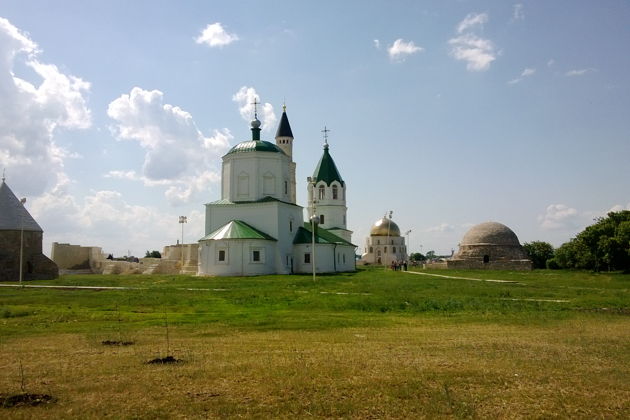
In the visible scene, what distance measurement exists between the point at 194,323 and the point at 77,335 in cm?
307

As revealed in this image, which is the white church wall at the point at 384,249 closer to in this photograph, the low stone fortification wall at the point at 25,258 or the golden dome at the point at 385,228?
the golden dome at the point at 385,228

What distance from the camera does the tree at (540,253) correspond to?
270ft

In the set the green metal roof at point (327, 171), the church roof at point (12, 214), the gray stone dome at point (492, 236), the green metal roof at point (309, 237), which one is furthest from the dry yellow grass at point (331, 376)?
the green metal roof at point (327, 171)

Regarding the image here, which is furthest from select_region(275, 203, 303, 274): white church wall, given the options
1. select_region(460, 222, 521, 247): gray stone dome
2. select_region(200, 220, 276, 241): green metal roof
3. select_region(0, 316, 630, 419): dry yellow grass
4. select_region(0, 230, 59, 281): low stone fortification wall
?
select_region(0, 316, 630, 419): dry yellow grass

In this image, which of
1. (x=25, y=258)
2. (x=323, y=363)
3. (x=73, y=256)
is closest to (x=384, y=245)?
(x=73, y=256)

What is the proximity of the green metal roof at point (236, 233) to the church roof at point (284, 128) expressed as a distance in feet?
60.6

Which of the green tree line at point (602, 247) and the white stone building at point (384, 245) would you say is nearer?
the green tree line at point (602, 247)

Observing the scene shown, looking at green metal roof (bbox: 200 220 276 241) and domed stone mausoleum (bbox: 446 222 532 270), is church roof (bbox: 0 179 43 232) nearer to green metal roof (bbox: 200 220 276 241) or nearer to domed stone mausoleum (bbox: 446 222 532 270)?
green metal roof (bbox: 200 220 276 241)

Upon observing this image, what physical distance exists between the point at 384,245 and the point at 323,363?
8576cm

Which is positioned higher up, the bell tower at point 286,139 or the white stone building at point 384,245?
the bell tower at point 286,139

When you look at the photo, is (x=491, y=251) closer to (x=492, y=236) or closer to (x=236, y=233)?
(x=492, y=236)

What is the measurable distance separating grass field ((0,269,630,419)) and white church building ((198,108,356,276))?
25211 mm

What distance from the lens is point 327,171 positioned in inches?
2830

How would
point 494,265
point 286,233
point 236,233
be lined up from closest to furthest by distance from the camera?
1. point 236,233
2. point 286,233
3. point 494,265
